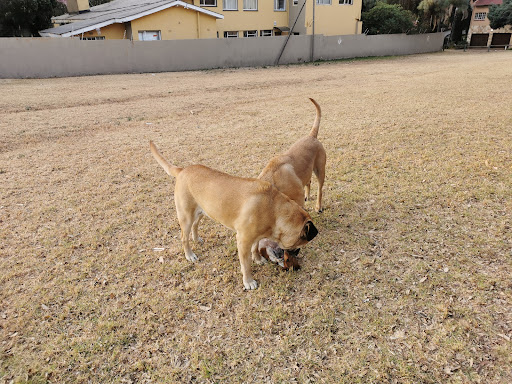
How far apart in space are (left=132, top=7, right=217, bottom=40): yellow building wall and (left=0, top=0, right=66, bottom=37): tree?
13080mm

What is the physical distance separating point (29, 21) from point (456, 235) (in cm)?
3810

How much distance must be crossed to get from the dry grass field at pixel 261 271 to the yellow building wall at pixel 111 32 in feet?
62.7

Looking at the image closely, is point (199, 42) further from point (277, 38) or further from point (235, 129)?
point (235, 129)

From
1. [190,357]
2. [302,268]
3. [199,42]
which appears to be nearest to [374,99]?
[302,268]

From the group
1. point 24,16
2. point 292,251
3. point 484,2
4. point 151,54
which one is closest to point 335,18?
point 151,54

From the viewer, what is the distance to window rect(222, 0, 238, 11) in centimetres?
2845

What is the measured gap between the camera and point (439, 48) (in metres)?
36.8

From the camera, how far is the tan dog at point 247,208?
3.01 metres

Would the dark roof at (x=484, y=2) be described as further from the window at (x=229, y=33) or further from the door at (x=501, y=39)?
the window at (x=229, y=33)

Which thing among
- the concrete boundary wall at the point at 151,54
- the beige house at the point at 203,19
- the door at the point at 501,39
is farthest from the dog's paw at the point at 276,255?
the door at the point at 501,39

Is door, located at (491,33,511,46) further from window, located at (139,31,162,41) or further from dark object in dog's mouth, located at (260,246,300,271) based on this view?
dark object in dog's mouth, located at (260,246,300,271)

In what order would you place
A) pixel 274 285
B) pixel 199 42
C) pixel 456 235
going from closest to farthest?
pixel 274 285
pixel 456 235
pixel 199 42

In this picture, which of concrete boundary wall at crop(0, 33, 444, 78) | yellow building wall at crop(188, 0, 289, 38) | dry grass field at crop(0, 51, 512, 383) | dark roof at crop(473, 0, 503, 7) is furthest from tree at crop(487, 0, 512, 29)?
dry grass field at crop(0, 51, 512, 383)

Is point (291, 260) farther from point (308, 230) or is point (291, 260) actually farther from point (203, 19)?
point (203, 19)
